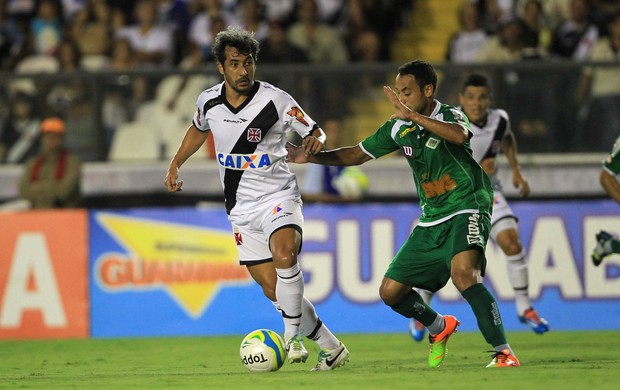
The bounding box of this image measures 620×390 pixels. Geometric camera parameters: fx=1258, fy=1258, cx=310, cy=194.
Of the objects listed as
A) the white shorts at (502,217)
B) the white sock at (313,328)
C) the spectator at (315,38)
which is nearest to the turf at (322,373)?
the white sock at (313,328)

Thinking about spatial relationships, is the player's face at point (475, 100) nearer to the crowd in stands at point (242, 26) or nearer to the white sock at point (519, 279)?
the white sock at point (519, 279)

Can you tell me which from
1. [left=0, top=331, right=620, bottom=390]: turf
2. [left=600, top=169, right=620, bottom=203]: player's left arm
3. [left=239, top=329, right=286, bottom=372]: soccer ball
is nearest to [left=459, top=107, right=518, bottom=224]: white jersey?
[left=600, top=169, right=620, bottom=203]: player's left arm

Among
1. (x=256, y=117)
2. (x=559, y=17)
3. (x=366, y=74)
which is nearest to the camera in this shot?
(x=256, y=117)

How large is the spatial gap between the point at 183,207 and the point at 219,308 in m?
1.60

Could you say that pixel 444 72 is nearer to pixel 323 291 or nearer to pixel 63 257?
pixel 323 291

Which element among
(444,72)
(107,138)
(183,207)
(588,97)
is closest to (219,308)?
(183,207)

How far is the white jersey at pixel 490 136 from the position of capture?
11539 mm

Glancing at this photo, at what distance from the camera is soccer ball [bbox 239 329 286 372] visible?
8.54 m

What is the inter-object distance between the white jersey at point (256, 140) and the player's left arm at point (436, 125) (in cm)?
89

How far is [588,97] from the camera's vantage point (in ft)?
46.0

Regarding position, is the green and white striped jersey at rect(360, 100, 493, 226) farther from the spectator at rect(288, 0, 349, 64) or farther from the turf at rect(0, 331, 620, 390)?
the spectator at rect(288, 0, 349, 64)

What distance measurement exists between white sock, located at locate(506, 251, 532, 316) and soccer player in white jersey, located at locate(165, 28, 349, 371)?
3.55 metres

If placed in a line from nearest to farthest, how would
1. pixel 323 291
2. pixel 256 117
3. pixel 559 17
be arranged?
pixel 256 117 → pixel 323 291 → pixel 559 17

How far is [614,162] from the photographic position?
10414mm
